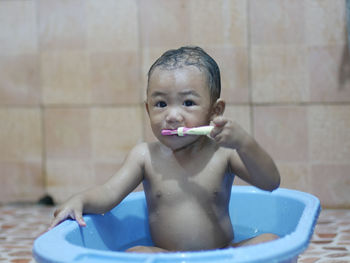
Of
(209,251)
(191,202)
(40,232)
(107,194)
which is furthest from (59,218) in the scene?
(40,232)

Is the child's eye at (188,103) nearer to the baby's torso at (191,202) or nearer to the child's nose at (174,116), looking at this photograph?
the child's nose at (174,116)

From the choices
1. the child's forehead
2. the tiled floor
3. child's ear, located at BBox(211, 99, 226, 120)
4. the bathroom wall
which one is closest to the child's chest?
child's ear, located at BBox(211, 99, 226, 120)

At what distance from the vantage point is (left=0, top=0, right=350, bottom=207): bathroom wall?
7.15 feet

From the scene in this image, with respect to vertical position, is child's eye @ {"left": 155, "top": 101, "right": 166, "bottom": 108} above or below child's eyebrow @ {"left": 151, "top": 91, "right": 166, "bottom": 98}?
below

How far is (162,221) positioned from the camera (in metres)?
1.24

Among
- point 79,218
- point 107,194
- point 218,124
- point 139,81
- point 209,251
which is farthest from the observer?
point 139,81

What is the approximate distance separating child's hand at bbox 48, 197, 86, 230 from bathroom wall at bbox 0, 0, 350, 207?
1174 mm

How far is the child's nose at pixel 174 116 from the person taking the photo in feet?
3.77

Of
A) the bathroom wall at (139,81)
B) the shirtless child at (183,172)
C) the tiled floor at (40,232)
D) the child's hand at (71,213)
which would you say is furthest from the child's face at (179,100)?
the bathroom wall at (139,81)

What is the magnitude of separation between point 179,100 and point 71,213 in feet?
1.12

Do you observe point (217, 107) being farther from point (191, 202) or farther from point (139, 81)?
point (139, 81)

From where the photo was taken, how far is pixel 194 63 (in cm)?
121

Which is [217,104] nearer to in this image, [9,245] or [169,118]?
[169,118]

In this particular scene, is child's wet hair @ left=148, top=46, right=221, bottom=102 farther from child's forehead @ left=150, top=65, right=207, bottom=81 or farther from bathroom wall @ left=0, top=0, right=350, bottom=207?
bathroom wall @ left=0, top=0, right=350, bottom=207
